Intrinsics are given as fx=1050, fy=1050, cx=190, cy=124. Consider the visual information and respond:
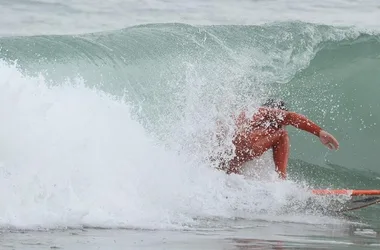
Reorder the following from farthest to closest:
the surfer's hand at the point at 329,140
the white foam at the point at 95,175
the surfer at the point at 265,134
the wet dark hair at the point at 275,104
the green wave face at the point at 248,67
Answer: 1. the green wave face at the point at 248,67
2. the wet dark hair at the point at 275,104
3. the surfer at the point at 265,134
4. the surfer's hand at the point at 329,140
5. the white foam at the point at 95,175

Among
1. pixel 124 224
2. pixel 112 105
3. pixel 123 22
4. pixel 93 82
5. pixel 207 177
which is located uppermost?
pixel 123 22

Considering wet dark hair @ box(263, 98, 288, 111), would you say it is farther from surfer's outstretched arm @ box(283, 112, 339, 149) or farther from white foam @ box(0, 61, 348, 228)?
white foam @ box(0, 61, 348, 228)

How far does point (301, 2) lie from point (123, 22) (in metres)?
3.93

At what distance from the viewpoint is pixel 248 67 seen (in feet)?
53.4

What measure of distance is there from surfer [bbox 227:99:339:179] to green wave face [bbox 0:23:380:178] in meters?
2.97

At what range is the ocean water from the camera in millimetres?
7418

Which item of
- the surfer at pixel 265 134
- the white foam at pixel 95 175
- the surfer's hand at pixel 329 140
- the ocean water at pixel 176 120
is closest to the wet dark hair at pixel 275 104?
the surfer at pixel 265 134

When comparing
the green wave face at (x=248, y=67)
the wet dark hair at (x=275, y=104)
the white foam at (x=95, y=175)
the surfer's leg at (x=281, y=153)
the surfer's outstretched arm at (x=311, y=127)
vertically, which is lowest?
the white foam at (x=95, y=175)

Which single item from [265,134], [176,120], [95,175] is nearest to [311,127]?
[265,134]

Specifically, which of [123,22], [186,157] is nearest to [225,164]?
[186,157]

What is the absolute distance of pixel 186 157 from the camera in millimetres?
9781

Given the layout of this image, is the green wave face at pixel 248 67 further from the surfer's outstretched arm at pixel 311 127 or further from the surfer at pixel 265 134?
the surfer's outstretched arm at pixel 311 127

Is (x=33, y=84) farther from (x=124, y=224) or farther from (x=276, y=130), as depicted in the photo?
(x=276, y=130)

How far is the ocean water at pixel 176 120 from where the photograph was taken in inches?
292
